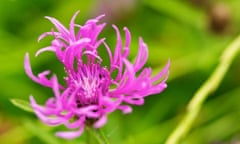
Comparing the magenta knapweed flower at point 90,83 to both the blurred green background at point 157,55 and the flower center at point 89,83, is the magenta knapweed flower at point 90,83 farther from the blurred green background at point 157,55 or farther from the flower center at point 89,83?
the blurred green background at point 157,55

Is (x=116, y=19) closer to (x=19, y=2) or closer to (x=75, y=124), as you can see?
(x=19, y=2)

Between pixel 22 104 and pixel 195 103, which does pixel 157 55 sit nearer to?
pixel 195 103

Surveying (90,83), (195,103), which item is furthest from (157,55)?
(90,83)

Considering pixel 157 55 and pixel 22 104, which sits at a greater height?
pixel 157 55

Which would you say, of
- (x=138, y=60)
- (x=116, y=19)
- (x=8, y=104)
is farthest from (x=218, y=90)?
(x=138, y=60)

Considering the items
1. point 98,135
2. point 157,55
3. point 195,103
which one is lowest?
point 98,135

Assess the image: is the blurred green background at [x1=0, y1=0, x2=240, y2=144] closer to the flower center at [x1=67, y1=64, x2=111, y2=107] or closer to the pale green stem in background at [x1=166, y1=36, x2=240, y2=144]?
the pale green stem in background at [x1=166, y1=36, x2=240, y2=144]

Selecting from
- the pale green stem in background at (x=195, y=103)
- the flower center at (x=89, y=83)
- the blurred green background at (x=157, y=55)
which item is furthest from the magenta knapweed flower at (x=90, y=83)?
the blurred green background at (x=157, y=55)
